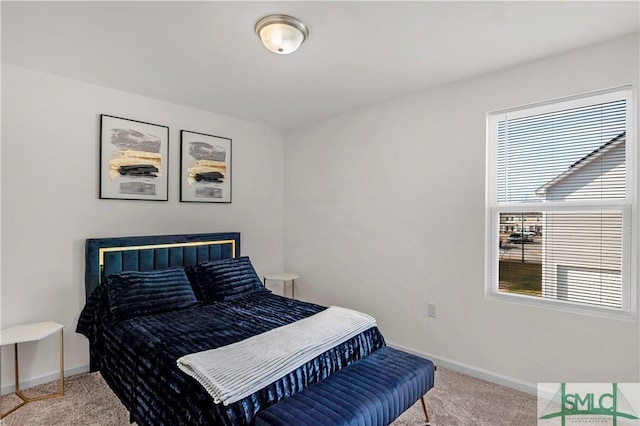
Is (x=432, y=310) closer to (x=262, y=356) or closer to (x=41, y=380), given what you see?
(x=262, y=356)

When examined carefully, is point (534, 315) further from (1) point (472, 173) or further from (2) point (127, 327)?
(2) point (127, 327)

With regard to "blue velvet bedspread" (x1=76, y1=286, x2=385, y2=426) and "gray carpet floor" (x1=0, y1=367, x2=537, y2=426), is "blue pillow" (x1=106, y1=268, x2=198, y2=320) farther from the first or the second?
"gray carpet floor" (x1=0, y1=367, x2=537, y2=426)

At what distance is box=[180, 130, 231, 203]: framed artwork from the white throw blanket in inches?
78.0

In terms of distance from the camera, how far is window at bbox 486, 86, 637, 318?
2252 millimetres

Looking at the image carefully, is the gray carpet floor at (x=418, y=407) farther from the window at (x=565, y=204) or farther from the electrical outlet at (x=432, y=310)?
the window at (x=565, y=204)

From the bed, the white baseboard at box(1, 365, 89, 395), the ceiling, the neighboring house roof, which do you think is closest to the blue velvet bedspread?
the bed

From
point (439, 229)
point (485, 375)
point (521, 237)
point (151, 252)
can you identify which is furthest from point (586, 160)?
point (151, 252)

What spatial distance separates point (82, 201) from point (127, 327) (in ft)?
4.09

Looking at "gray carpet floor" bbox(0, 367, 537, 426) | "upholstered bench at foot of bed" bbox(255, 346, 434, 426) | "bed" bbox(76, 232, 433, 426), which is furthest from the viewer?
"gray carpet floor" bbox(0, 367, 537, 426)

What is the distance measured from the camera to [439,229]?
9.90 feet

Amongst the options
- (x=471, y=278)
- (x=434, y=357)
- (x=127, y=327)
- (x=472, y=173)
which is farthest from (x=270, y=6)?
(x=434, y=357)

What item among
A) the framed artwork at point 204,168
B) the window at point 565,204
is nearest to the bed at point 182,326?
the framed artwork at point 204,168

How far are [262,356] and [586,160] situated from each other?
8.28ft

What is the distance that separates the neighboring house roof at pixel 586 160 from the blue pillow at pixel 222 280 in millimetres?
2593
